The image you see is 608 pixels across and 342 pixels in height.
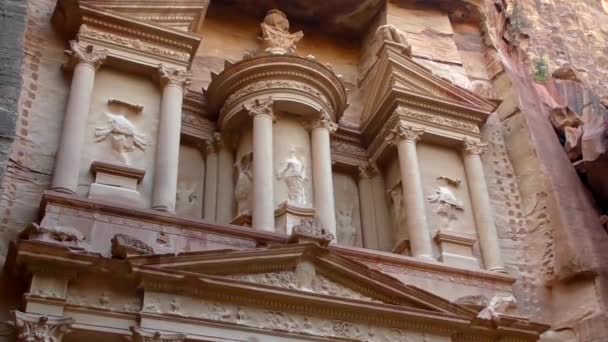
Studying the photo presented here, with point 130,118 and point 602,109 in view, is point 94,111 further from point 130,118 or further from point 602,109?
point 602,109

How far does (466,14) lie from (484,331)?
7.72 m

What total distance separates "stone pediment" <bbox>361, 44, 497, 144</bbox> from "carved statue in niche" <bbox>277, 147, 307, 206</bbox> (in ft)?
6.73

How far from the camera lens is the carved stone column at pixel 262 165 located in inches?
409

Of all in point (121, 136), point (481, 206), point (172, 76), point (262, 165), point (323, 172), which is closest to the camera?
point (121, 136)

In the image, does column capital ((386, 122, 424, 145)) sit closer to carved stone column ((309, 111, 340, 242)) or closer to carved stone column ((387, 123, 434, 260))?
carved stone column ((387, 123, 434, 260))

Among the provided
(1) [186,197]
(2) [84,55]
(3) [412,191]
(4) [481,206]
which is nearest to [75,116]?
(2) [84,55]

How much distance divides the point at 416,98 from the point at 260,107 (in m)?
2.58

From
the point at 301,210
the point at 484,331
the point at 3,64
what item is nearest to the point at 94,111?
the point at 3,64

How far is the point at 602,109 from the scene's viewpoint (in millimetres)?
13148

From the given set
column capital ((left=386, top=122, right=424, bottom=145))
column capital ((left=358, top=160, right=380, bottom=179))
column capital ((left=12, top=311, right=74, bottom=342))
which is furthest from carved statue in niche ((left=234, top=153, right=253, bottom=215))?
column capital ((left=12, top=311, right=74, bottom=342))

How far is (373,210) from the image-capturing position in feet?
41.0

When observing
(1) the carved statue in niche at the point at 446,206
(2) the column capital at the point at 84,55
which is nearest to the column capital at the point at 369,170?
A: (1) the carved statue in niche at the point at 446,206

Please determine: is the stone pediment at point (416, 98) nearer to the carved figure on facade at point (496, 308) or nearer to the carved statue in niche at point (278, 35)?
the carved statue in niche at point (278, 35)

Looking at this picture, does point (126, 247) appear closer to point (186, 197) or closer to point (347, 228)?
point (186, 197)
